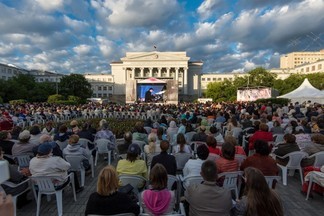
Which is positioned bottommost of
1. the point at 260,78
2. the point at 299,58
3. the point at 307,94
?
the point at 307,94

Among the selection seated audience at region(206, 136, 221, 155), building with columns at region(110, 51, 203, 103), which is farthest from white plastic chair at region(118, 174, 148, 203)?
building with columns at region(110, 51, 203, 103)

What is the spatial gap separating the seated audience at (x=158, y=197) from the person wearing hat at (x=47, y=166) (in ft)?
6.98

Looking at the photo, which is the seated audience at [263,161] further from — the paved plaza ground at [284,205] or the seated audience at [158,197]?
the seated audience at [158,197]

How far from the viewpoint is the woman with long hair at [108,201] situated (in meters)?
2.69

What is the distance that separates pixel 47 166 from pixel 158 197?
2.44m

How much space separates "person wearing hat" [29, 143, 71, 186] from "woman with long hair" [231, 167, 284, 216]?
3.28 metres

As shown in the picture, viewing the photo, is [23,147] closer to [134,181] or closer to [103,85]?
[134,181]

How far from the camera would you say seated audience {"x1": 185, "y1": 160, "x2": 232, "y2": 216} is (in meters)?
2.88

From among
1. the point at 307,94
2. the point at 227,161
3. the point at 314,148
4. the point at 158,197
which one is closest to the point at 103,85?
the point at 307,94

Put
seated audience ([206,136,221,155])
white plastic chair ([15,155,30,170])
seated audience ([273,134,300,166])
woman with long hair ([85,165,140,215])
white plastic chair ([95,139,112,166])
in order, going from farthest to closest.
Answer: white plastic chair ([95,139,112,166]) → seated audience ([273,134,300,166]) → white plastic chair ([15,155,30,170]) → seated audience ([206,136,221,155]) → woman with long hair ([85,165,140,215])

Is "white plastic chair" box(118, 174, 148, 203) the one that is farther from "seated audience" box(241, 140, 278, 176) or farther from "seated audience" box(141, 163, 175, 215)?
"seated audience" box(241, 140, 278, 176)

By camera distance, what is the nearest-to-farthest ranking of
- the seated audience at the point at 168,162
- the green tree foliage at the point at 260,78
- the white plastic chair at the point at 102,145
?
the seated audience at the point at 168,162 < the white plastic chair at the point at 102,145 < the green tree foliage at the point at 260,78

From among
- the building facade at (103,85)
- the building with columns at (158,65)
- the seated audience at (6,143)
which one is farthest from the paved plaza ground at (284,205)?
the building facade at (103,85)

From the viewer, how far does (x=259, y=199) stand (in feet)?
8.38
